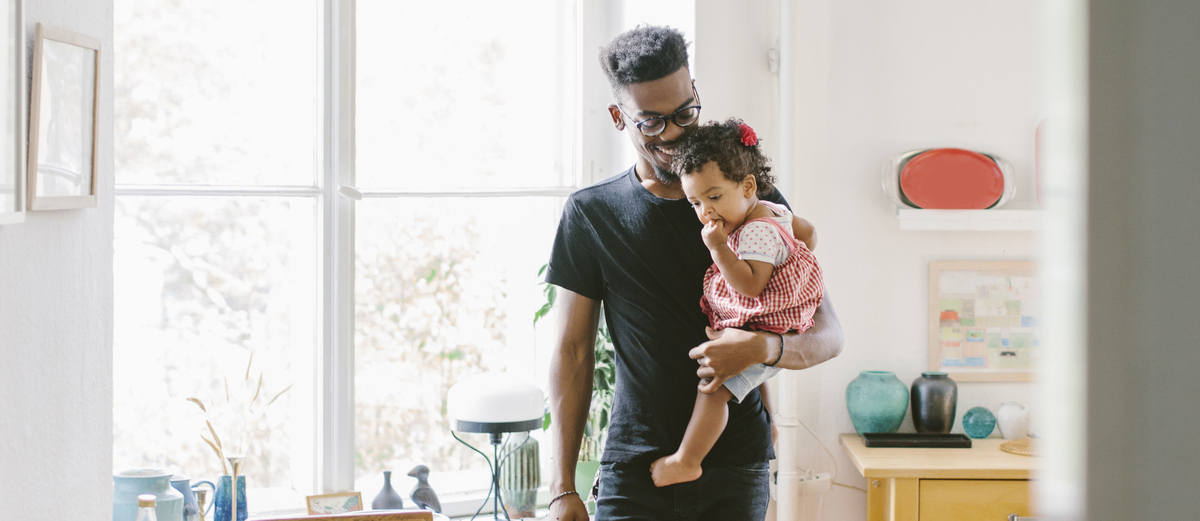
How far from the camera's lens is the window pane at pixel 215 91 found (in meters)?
2.23

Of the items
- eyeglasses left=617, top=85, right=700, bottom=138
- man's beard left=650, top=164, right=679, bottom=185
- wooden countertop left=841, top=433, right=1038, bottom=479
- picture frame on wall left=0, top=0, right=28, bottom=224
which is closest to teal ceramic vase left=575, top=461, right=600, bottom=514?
wooden countertop left=841, top=433, right=1038, bottom=479

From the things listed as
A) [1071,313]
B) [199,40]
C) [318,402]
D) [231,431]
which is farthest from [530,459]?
[1071,313]

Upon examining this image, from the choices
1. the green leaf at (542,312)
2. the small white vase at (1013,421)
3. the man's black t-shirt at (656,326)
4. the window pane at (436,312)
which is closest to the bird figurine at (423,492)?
the window pane at (436,312)

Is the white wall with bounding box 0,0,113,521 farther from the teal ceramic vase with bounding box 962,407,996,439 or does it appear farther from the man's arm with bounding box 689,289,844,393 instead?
the teal ceramic vase with bounding box 962,407,996,439

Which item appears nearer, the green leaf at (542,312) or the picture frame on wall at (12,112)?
the picture frame on wall at (12,112)

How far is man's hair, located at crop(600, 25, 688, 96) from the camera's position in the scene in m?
1.42

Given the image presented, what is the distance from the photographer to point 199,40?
7.50 ft

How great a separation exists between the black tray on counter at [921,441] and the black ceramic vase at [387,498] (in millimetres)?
1365

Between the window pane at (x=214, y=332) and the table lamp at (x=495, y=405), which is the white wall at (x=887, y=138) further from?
the window pane at (x=214, y=332)

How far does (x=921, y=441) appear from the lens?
235 centimetres

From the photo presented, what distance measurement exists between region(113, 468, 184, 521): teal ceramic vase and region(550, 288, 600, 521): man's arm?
976mm

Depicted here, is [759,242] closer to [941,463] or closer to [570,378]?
[570,378]

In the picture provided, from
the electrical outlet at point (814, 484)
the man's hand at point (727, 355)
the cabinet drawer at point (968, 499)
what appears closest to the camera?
the man's hand at point (727, 355)

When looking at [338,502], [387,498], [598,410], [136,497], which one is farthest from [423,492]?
[136,497]
